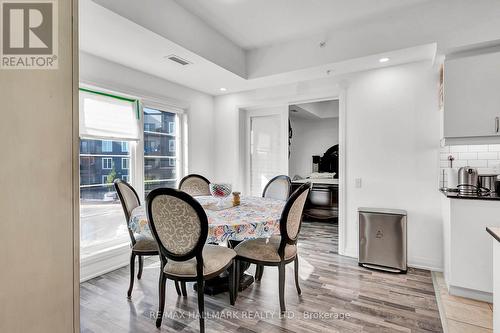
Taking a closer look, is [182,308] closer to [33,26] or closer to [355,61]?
[33,26]

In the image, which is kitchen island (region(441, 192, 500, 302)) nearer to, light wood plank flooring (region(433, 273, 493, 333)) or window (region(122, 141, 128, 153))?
light wood plank flooring (region(433, 273, 493, 333))

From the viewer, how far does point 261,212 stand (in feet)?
7.66

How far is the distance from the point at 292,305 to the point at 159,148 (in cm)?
278

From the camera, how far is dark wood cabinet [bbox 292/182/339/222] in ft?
17.3

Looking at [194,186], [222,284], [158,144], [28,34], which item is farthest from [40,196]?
[158,144]

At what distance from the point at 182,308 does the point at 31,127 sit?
193cm

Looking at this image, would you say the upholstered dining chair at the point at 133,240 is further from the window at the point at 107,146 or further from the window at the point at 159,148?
the window at the point at 159,148

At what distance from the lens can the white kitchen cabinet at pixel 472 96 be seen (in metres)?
2.48

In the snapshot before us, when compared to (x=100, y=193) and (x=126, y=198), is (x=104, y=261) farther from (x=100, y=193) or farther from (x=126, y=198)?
(x=126, y=198)

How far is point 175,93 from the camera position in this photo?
4.01 metres

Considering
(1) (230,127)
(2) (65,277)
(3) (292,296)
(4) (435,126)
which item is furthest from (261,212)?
(1) (230,127)

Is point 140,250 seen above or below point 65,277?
below

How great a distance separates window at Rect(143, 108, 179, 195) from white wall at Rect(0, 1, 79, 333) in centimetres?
273

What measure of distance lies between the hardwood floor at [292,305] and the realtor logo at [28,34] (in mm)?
1912
